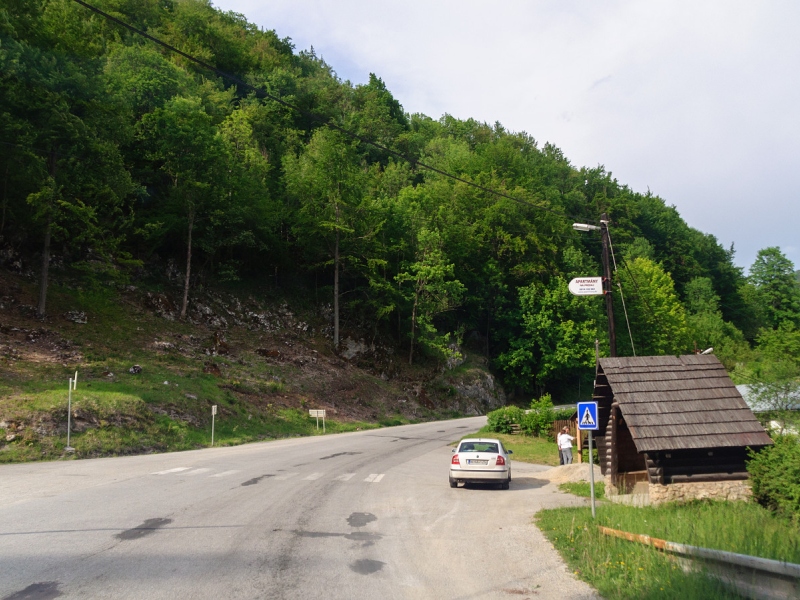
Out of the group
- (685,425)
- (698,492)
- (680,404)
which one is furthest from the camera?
(680,404)

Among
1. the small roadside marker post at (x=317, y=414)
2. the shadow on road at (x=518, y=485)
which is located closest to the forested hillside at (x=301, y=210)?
the shadow on road at (x=518, y=485)

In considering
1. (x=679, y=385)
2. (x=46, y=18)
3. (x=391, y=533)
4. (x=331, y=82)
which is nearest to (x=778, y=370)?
(x=679, y=385)

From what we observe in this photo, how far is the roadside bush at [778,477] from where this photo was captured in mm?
12586

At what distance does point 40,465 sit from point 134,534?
39.7 feet

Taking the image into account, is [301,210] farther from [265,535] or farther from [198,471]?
[265,535]

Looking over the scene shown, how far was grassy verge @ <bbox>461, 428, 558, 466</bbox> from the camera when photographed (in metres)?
28.4

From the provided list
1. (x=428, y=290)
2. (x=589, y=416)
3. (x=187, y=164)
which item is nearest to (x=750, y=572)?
(x=589, y=416)

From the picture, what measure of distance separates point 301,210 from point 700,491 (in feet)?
123

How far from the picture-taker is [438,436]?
34438mm

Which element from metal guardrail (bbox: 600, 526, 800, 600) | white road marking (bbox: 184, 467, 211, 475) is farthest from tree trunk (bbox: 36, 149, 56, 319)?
metal guardrail (bbox: 600, 526, 800, 600)

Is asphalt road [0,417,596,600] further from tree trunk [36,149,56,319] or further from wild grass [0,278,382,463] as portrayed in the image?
tree trunk [36,149,56,319]

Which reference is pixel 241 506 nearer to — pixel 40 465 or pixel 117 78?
pixel 40 465

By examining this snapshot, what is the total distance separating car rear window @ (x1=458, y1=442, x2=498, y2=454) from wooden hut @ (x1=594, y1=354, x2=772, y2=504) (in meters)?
3.48

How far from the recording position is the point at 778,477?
43.6 ft
